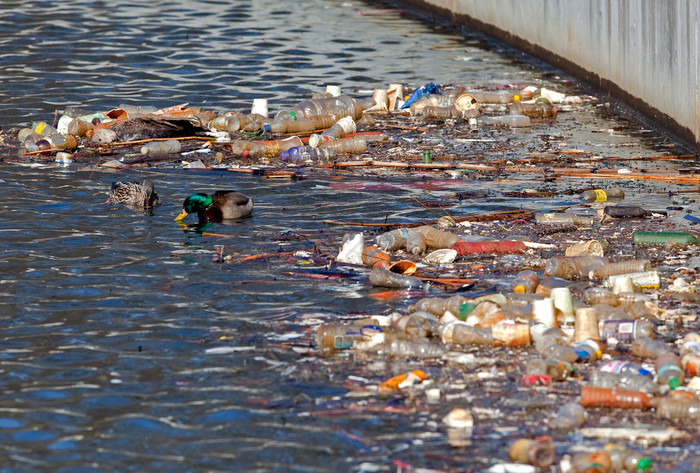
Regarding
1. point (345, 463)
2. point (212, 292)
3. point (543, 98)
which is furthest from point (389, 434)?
point (543, 98)

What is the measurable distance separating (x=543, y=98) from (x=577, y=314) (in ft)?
29.9

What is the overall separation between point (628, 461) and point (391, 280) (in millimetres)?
3086

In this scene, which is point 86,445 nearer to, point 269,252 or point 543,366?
point 543,366

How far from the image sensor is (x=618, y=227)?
939 cm

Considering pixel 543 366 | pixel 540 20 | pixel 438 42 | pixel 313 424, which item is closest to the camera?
pixel 313 424

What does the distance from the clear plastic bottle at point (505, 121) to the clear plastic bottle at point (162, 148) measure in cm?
407

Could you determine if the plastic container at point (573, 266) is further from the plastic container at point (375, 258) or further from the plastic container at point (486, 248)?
the plastic container at point (375, 258)

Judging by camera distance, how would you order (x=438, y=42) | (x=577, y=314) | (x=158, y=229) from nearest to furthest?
(x=577, y=314) → (x=158, y=229) → (x=438, y=42)

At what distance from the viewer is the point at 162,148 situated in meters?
12.8

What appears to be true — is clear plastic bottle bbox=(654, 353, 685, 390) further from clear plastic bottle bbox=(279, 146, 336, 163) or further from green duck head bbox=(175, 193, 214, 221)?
clear plastic bottle bbox=(279, 146, 336, 163)

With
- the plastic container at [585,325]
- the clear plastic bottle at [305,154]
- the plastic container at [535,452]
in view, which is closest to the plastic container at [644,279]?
the plastic container at [585,325]

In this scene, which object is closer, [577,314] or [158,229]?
[577,314]

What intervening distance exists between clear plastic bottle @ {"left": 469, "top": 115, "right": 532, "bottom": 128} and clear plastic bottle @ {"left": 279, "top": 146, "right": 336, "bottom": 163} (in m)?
2.74

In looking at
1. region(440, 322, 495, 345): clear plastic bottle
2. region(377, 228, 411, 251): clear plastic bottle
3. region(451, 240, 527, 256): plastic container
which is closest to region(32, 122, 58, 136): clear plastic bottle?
region(377, 228, 411, 251): clear plastic bottle
